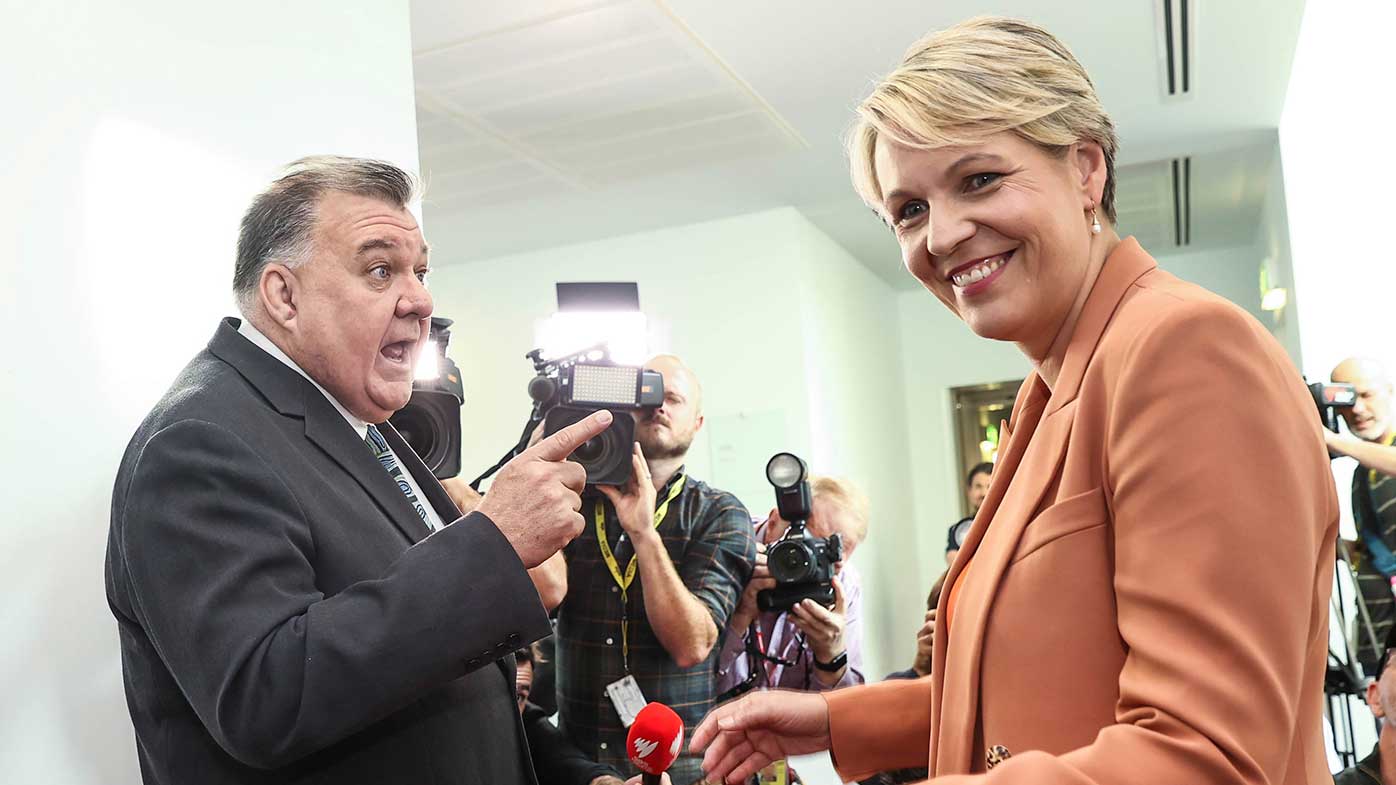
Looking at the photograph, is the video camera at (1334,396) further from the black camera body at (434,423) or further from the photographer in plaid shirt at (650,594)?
the black camera body at (434,423)

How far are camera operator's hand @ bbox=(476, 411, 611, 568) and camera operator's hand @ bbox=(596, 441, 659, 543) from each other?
48.9 inches

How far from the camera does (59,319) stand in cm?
170

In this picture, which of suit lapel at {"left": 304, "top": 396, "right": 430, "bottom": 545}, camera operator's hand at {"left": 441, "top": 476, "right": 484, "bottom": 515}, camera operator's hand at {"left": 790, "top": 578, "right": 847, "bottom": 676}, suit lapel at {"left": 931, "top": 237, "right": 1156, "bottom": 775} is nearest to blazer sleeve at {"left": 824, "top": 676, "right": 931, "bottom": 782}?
suit lapel at {"left": 931, "top": 237, "right": 1156, "bottom": 775}

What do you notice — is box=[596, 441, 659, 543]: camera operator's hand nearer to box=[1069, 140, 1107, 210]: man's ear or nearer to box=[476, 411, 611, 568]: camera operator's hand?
box=[476, 411, 611, 568]: camera operator's hand

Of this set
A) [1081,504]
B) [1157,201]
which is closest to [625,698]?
[1081,504]

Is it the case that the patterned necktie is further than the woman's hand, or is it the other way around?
the patterned necktie

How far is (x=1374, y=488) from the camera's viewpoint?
152 inches

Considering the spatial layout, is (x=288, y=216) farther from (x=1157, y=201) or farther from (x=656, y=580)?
(x=1157, y=201)

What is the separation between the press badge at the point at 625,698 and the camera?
266 cm

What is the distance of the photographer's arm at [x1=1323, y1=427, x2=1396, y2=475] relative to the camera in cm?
364

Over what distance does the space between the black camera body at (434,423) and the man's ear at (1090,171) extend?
4.57ft

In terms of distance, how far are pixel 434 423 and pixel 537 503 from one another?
967 millimetres

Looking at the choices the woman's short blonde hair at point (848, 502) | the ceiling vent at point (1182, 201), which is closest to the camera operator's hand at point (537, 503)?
the woman's short blonde hair at point (848, 502)

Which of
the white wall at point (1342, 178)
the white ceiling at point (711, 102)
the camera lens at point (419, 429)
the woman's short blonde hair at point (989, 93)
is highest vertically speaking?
the white ceiling at point (711, 102)
